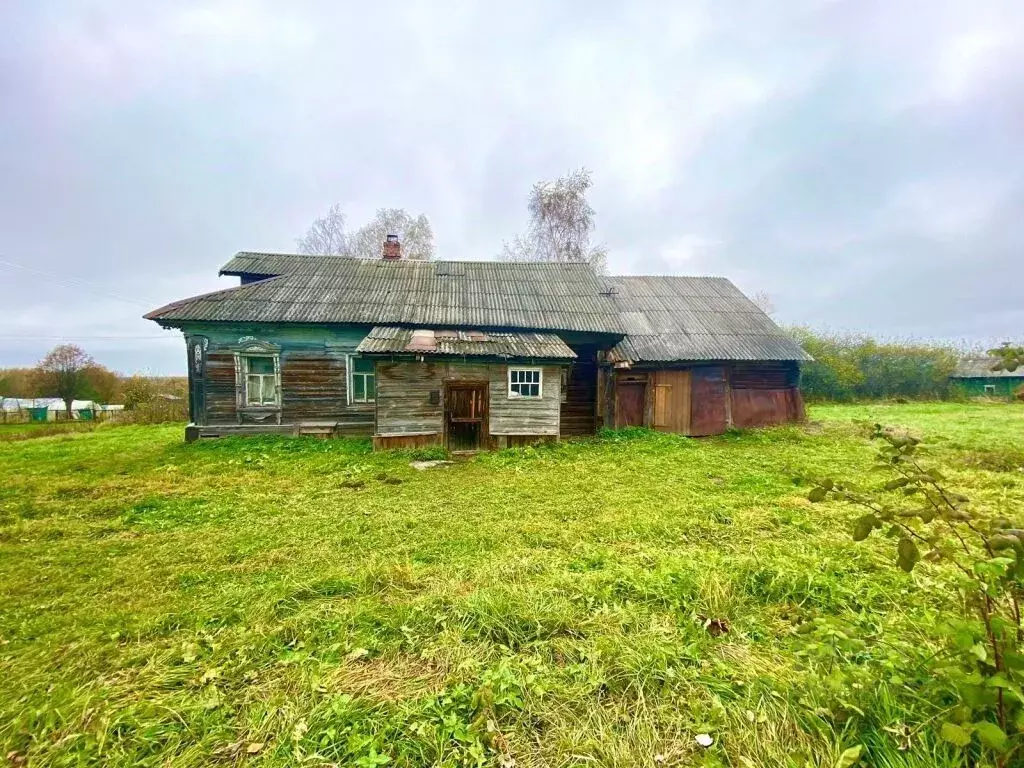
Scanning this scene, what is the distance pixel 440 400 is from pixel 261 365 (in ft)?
18.9

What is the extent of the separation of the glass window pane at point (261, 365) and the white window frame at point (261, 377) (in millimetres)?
77

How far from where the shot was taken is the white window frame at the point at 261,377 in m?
12.5

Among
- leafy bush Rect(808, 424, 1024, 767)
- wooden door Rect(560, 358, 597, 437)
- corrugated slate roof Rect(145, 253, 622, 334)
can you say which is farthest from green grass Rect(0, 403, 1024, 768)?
wooden door Rect(560, 358, 597, 437)

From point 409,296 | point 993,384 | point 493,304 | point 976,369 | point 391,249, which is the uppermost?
point 391,249

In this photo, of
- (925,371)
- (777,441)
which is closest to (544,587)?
(777,441)

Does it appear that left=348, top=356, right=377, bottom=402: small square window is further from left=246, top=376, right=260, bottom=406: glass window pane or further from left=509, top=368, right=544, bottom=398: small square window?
left=509, top=368, right=544, bottom=398: small square window

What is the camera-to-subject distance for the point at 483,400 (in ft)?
37.6

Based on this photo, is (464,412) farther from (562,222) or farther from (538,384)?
(562,222)

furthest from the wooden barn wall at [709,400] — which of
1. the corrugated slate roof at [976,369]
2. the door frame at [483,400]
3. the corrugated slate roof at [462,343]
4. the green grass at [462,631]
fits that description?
the corrugated slate roof at [976,369]

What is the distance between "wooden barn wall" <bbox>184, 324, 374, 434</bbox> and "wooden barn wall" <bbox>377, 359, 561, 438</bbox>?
252 cm

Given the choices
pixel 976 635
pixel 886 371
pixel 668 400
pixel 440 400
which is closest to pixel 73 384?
pixel 440 400

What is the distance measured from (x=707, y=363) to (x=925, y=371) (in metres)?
18.4

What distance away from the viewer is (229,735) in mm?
2355

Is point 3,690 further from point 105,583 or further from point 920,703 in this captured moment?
point 920,703
